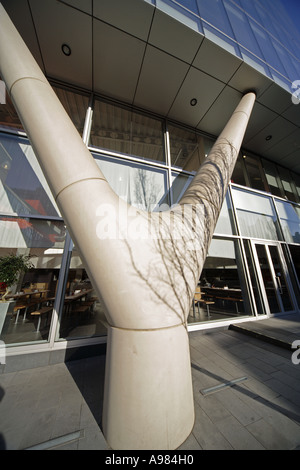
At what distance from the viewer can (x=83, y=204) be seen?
1737 millimetres

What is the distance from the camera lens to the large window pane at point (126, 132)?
515 cm

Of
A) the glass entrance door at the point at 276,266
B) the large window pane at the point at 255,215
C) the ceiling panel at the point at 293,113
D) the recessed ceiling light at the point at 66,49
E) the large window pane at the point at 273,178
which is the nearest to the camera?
the recessed ceiling light at the point at 66,49

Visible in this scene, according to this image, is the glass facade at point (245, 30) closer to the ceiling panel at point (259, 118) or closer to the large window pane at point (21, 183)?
the ceiling panel at point (259, 118)

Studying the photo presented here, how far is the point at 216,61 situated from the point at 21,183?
6312mm

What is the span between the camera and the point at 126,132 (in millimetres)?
5637

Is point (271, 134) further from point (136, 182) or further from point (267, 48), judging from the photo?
point (136, 182)

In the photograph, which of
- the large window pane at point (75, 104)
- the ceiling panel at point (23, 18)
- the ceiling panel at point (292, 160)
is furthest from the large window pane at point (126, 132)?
the ceiling panel at point (292, 160)

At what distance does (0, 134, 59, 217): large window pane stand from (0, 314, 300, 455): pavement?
3.30 meters

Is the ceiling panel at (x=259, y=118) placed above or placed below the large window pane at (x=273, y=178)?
above

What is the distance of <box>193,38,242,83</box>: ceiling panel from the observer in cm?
433

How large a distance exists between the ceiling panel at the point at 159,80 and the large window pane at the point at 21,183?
3.92 meters

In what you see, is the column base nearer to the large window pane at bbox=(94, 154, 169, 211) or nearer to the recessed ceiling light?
the large window pane at bbox=(94, 154, 169, 211)

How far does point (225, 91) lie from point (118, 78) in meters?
3.48

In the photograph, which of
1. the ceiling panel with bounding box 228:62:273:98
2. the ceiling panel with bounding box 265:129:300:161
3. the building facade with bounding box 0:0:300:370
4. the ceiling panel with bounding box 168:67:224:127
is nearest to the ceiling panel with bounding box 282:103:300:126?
the building facade with bounding box 0:0:300:370
